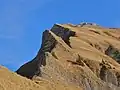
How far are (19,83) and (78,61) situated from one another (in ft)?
46.0

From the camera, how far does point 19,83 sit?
53719 millimetres

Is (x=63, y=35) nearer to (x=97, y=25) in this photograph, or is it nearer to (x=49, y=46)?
(x=49, y=46)

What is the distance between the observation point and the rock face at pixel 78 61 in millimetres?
62438

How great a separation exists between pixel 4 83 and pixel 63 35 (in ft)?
87.5

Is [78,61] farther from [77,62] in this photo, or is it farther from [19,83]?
[19,83]

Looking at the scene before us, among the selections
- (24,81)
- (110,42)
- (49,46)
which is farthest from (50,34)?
(24,81)

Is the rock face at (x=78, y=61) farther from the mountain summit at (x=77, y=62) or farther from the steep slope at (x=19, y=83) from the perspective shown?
the steep slope at (x=19, y=83)

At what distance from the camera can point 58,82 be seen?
6019 centimetres

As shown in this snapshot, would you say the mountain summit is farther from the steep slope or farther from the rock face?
the steep slope

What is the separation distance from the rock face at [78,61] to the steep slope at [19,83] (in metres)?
2.10

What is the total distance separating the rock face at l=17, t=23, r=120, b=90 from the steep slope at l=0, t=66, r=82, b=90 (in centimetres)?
210

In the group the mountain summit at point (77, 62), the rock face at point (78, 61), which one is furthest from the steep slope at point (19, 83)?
the rock face at point (78, 61)

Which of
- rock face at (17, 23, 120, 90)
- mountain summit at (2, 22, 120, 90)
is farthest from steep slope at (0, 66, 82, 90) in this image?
rock face at (17, 23, 120, 90)

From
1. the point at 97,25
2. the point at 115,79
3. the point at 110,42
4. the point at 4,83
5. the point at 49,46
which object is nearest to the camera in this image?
the point at 4,83
